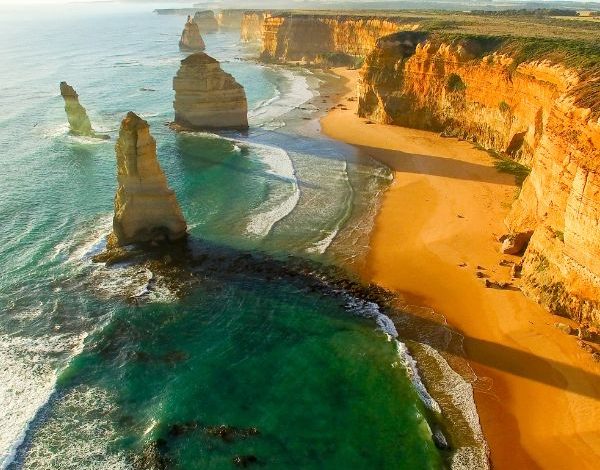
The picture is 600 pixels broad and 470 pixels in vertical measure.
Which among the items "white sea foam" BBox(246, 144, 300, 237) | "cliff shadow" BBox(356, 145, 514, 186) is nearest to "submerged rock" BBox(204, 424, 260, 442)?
"white sea foam" BBox(246, 144, 300, 237)

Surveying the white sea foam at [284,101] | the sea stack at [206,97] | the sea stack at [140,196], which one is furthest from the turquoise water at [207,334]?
the white sea foam at [284,101]

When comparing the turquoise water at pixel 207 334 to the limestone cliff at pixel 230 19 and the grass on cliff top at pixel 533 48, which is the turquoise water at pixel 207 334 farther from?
the limestone cliff at pixel 230 19

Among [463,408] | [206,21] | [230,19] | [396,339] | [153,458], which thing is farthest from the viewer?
[230,19]

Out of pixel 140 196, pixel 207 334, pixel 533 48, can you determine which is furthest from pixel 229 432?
pixel 533 48

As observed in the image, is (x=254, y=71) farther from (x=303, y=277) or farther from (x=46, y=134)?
(x=303, y=277)

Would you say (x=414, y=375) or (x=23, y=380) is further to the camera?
(x=414, y=375)

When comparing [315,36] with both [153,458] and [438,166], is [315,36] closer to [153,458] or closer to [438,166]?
[438,166]

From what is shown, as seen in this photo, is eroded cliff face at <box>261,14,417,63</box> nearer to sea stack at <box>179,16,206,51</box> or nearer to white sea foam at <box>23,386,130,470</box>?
sea stack at <box>179,16,206,51</box>
